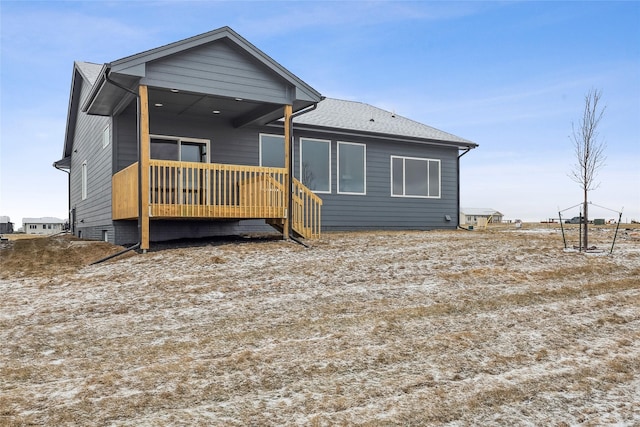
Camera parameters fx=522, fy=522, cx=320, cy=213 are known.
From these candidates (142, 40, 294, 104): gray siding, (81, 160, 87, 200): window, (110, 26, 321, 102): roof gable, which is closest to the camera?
(110, 26, 321, 102): roof gable

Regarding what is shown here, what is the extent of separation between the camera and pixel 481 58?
664 inches

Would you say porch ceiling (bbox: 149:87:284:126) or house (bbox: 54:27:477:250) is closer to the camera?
house (bbox: 54:27:477:250)

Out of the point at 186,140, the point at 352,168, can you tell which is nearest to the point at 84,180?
the point at 186,140

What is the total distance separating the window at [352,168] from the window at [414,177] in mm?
1146

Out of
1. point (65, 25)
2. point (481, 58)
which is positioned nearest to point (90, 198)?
point (65, 25)

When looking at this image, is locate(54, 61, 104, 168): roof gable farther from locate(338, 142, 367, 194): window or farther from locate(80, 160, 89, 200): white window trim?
locate(338, 142, 367, 194): window

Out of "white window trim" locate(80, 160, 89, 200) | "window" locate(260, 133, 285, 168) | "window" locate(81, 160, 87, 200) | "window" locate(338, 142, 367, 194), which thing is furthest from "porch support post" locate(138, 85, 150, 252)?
"window" locate(81, 160, 87, 200)

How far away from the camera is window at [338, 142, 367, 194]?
1609cm

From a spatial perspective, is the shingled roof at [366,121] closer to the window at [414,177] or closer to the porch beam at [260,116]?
the window at [414,177]

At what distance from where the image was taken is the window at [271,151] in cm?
1480

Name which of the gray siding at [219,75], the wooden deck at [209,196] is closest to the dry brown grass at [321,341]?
the wooden deck at [209,196]

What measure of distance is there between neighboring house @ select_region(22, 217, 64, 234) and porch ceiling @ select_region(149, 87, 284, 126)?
225 feet

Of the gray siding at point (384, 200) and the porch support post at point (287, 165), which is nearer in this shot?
the porch support post at point (287, 165)

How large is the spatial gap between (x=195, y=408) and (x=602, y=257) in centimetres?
952
